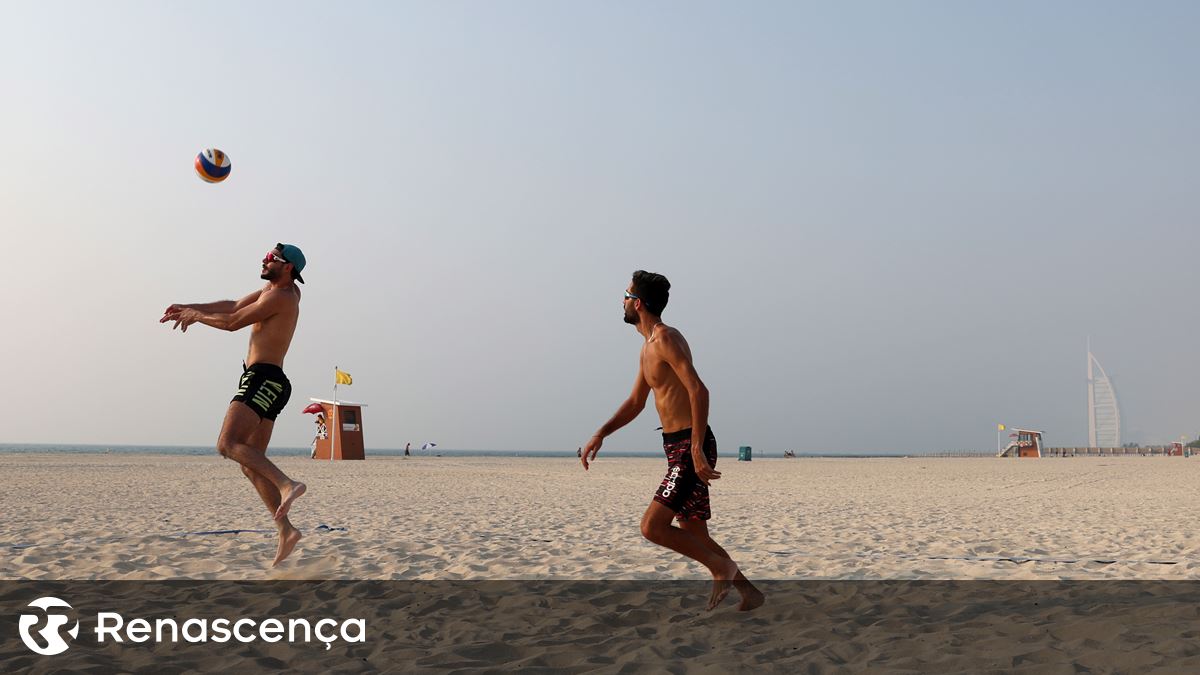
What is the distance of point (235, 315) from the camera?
548 centimetres

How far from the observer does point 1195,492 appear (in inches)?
643

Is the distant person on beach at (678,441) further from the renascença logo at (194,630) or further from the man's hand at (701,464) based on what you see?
the renascença logo at (194,630)

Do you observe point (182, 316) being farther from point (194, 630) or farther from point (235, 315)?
point (194, 630)

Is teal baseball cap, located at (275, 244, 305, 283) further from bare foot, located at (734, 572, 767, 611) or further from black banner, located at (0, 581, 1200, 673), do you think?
bare foot, located at (734, 572, 767, 611)

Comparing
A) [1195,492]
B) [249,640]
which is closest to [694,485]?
[249,640]

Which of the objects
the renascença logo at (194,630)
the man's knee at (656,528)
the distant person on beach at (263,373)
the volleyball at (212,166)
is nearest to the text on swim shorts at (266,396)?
the distant person on beach at (263,373)

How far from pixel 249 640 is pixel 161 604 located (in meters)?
0.97

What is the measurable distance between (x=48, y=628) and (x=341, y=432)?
3219 centimetres

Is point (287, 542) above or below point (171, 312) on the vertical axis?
below

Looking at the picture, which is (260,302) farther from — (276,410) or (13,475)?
(13,475)

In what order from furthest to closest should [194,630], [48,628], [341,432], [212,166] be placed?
[341,432], [212,166], [194,630], [48,628]

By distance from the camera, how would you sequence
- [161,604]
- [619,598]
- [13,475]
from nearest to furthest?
[161,604]
[619,598]
[13,475]

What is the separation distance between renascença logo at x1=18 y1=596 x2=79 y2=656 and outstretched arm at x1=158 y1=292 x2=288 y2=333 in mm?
1667

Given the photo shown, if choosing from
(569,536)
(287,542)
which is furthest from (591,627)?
(569,536)
